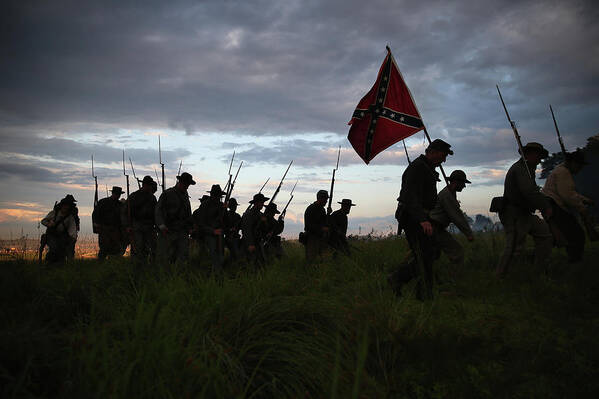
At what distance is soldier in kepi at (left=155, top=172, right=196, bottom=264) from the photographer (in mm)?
8523

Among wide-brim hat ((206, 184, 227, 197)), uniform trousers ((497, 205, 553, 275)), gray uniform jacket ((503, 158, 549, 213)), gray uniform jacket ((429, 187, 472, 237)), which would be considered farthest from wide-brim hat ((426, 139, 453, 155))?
wide-brim hat ((206, 184, 227, 197))

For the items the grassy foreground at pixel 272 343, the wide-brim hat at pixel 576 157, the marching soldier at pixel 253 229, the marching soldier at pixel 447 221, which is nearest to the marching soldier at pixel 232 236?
the marching soldier at pixel 253 229

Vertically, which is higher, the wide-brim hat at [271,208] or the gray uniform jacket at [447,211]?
the wide-brim hat at [271,208]

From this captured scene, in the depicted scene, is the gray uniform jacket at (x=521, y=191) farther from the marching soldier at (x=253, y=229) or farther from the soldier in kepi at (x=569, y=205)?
the marching soldier at (x=253, y=229)

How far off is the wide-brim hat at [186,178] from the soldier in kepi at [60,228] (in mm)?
2934

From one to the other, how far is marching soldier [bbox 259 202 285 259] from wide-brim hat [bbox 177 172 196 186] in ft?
6.82

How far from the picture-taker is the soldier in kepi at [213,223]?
9.46 m

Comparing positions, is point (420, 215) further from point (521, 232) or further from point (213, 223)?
point (213, 223)

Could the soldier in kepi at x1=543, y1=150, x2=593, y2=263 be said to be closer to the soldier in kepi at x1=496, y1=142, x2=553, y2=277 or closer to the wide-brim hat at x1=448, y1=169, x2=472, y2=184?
the soldier in kepi at x1=496, y1=142, x2=553, y2=277

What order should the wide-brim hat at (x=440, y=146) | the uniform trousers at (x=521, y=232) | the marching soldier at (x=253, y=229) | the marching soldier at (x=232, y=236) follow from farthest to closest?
the marching soldier at (x=232, y=236) → the marching soldier at (x=253, y=229) → the uniform trousers at (x=521, y=232) → the wide-brim hat at (x=440, y=146)

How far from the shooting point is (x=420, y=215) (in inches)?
195

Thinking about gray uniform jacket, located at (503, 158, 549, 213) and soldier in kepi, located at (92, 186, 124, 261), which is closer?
gray uniform jacket, located at (503, 158, 549, 213)

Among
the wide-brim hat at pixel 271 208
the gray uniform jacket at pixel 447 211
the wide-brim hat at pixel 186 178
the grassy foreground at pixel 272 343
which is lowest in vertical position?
the grassy foreground at pixel 272 343

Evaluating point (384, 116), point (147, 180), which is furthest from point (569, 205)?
point (147, 180)
